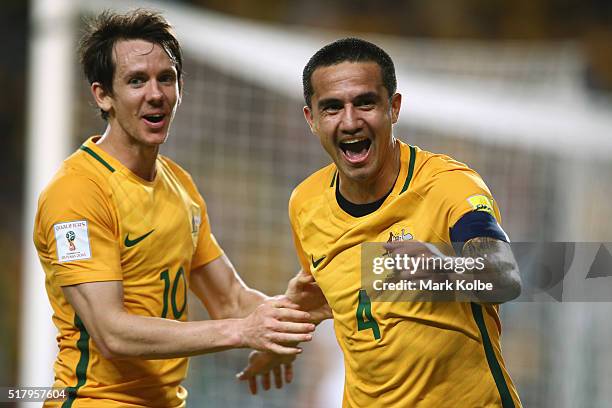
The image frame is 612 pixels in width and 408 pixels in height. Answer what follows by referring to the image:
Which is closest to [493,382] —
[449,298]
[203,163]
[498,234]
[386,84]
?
[449,298]

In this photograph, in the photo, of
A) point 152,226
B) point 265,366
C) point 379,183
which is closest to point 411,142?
point 265,366

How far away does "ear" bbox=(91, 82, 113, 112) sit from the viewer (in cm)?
360

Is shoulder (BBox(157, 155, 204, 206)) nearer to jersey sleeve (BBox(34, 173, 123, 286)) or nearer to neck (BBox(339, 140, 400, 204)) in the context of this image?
jersey sleeve (BBox(34, 173, 123, 286))

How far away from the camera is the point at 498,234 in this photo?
111 inches

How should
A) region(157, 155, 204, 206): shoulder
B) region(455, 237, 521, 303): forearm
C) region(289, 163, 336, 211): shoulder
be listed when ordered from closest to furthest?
1. region(455, 237, 521, 303): forearm
2. region(289, 163, 336, 211): shoulder
3. region(157, 155, 204, 206): shoulder

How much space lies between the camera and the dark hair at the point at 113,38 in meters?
3.59

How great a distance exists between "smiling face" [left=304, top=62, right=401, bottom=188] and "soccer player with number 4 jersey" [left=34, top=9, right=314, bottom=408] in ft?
1.71

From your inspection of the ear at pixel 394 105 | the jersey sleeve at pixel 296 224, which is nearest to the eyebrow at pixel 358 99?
the ear at pixel 394 105

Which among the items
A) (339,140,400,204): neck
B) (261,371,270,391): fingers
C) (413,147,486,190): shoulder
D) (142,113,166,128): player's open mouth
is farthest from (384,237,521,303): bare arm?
(261,371,270,391): fingers

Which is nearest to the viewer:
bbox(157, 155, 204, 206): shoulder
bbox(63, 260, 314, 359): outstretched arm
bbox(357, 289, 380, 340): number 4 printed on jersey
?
bbox(357, 289, 380, 340): number 4 printed on jersey

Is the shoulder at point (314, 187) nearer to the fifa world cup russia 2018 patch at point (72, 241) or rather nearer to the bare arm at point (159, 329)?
the bare arm at point (159, 329)

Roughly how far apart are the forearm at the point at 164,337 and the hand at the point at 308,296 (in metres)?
0.29

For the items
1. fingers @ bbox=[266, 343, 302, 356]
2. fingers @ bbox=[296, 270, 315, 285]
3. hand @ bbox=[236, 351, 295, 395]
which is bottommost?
Result: hand @ bbox=[236, 351, 295, 395]

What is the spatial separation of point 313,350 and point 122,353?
12.0 ft
